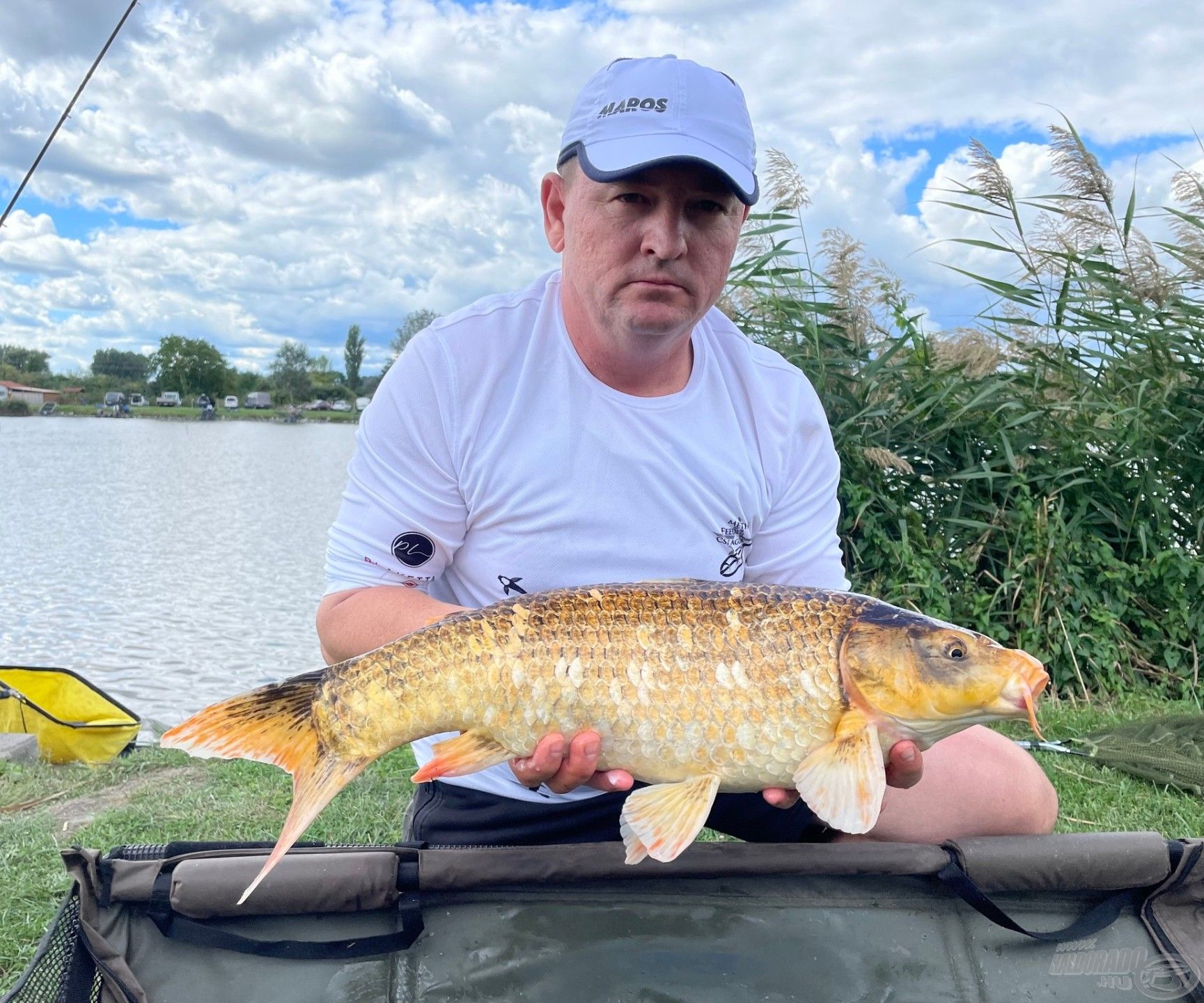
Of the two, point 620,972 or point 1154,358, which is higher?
point 1154,358

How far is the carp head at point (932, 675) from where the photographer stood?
134cm

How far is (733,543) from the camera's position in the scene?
1.78 m

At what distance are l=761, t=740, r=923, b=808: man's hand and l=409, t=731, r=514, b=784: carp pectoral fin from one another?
387mm

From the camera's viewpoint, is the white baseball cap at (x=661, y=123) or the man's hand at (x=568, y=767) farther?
the white baseball cap at (x=661, y=123)

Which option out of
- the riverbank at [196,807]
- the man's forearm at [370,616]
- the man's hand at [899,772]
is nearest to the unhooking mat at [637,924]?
the man's hand at [899,772]

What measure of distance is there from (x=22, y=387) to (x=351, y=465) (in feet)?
146

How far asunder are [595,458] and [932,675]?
63 cm

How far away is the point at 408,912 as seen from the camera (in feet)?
4.52

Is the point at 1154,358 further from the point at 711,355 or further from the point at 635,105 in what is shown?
the point at 635,105

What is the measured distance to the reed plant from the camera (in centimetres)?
391

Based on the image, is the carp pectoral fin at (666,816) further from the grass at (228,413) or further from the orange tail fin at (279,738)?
the grass at (228,413)

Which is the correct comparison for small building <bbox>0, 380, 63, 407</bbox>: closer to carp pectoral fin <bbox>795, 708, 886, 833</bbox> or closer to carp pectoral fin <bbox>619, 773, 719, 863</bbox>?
carp pectoral fin <bbox>619, 773, 719, 863</bbox>

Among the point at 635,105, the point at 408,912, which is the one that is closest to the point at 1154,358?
the point at 635,105

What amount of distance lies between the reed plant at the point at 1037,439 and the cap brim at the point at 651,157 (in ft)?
7.80
